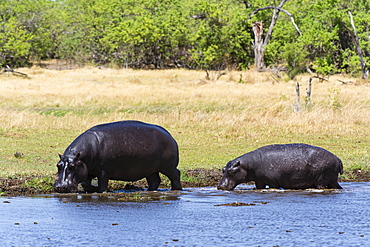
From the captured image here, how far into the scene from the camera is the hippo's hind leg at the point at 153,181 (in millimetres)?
9539

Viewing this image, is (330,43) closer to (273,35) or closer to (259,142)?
(273,35)

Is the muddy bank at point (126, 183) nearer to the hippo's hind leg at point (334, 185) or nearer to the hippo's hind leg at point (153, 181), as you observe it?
the hippo's hind leg at point (153, 181)

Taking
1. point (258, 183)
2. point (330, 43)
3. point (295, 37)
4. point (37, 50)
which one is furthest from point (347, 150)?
point (37, 50)

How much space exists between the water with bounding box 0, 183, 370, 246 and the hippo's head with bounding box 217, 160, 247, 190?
0.19 metres

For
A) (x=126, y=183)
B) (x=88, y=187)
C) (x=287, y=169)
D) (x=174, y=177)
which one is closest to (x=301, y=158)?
(x=287, y=169)

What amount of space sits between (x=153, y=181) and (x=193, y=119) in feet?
35.7

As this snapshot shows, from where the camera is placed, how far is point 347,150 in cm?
1505

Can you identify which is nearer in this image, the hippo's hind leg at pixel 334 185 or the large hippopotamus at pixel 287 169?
the large hippopotamus at pixel 287 169

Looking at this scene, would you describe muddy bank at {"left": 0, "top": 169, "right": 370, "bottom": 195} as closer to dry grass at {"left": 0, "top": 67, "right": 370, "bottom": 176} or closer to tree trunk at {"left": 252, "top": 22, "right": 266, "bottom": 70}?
dry grass at {"left": 0, "top": 67, "right": 370, "bottom": 176}

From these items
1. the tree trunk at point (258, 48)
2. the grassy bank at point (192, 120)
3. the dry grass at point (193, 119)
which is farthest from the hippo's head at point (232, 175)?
the tree trunk at point (258, 48)

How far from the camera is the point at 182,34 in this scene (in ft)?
180

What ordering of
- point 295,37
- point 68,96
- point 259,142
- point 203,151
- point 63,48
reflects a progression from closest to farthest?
point 203,151 → point 259,142 → point 68,96 → point 295,37 → point 63,48

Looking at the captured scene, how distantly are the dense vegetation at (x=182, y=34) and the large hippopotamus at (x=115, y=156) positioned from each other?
3464 centimetres

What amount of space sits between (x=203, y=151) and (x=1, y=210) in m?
7.99
